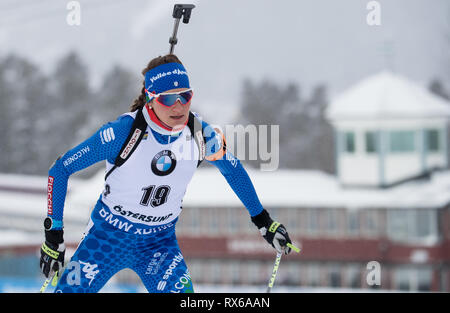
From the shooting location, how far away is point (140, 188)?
3193 mm

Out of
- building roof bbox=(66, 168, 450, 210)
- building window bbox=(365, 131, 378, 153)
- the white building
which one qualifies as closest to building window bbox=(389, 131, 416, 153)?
the white building

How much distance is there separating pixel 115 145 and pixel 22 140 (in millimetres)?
45115

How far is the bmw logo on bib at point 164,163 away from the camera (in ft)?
10.4

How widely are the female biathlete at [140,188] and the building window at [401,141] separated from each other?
22.3 m

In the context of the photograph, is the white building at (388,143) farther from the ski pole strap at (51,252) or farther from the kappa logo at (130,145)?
the ski pole strap at (51,252)

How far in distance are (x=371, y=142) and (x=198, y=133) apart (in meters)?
22.0

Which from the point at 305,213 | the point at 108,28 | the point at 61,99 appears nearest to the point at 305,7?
the point at 108,28

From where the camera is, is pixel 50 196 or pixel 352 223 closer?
pixel 50 196

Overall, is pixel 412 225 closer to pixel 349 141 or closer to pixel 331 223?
pixel 331 223

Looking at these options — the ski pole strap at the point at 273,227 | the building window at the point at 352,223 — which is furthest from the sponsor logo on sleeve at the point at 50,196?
the building window at the point at 352,223

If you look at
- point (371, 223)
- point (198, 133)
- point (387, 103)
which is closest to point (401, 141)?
point (387, 103)

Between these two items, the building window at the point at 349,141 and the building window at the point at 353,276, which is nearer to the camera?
the building window at the point at 353,276

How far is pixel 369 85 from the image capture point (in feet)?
99.2

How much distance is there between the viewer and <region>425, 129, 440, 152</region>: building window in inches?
981
